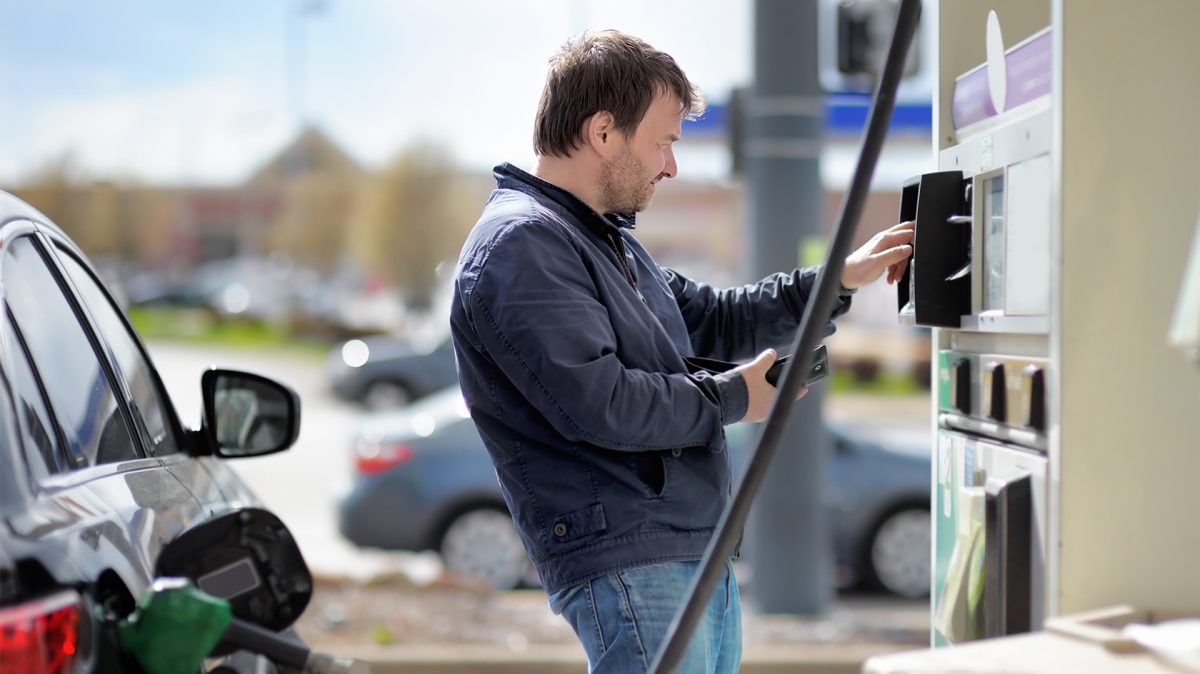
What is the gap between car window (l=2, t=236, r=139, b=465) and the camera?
2.34 m

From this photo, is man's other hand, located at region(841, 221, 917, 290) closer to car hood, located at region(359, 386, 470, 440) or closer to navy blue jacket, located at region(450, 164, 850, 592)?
navy blue jacket, located at region(450, 164, 850, 592)

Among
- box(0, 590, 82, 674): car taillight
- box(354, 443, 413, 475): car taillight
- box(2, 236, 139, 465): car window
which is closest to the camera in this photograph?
box(0, 590, 82, 674): car taillight

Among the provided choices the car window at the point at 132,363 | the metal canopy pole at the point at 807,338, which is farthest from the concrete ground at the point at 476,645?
the metal canopy pole at the point at 807,338

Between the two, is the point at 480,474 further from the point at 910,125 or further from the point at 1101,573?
the point at 1101,573

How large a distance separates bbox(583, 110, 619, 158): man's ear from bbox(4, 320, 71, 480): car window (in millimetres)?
1071

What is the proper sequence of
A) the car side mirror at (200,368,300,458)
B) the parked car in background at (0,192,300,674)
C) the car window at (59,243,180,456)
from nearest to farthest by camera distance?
the parked car in background at (0,192,300,674) → the car window at (59,243,180,456) → the car side mirror at (200,368,300,458)

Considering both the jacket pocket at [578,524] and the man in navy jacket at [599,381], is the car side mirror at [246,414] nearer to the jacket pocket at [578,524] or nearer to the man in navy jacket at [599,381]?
the man in navy jacket at [599,381]

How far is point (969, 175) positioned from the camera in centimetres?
273

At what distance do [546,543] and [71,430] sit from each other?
838 millimetres

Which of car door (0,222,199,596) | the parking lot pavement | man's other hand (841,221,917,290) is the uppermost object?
man's other hand (841,221,917,290)

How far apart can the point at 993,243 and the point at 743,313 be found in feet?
2.16

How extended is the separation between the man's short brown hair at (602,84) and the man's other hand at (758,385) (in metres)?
0.50

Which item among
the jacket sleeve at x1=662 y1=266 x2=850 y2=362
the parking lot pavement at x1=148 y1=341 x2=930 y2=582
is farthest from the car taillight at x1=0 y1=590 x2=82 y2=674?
the parking lot pavement at x1=148 y1=341 x2=930 y2=582

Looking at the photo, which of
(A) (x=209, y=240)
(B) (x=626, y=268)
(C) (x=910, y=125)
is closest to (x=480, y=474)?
(C) (x=910, y=125)
